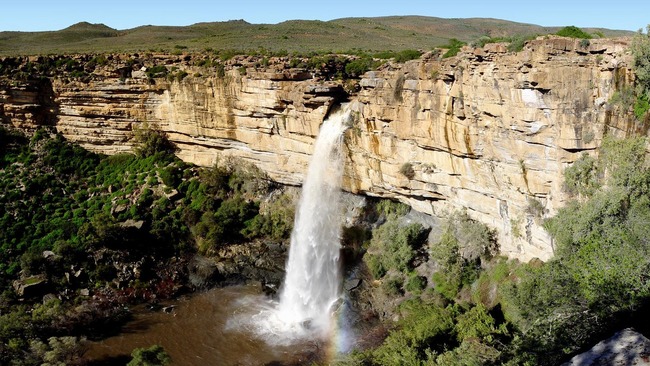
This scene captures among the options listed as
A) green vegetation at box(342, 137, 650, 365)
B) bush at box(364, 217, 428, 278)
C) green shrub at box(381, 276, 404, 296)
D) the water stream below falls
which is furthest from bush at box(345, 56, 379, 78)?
green vegetation at box(342, 137, 650, 365)

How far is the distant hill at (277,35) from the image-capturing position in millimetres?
50281

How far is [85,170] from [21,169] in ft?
14.1

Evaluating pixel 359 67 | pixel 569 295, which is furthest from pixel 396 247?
pixel 569 295

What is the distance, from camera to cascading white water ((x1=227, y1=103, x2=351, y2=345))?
2616 centimetres

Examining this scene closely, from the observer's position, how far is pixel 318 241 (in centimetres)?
3050

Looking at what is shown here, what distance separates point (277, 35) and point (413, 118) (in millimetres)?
38734

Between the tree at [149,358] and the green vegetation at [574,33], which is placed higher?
the green vegetation at [574,33]

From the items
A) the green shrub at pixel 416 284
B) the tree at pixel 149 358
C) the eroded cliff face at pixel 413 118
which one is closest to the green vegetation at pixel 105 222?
the eroded cliff face at pixel 413 118

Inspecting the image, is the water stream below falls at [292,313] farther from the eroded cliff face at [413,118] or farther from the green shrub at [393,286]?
the green shrub at [393,286]

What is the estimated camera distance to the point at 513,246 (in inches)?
954

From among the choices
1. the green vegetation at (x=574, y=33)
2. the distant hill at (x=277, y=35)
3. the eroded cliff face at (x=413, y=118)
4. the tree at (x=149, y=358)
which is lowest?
the tree at (x=149, y=358)

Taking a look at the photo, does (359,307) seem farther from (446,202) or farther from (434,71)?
(434,71)

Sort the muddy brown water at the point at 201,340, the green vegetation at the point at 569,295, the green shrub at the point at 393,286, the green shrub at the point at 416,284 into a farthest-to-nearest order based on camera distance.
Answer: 1. the green shrub at the point at 393,286
2. the green shrub at the point at 416,284
3. the muddy brown water at the point at 201,340
4. the green vegetation at the point at 569,295

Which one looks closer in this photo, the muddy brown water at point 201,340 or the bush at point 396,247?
Answer: the muddy brown water at point 201,340
